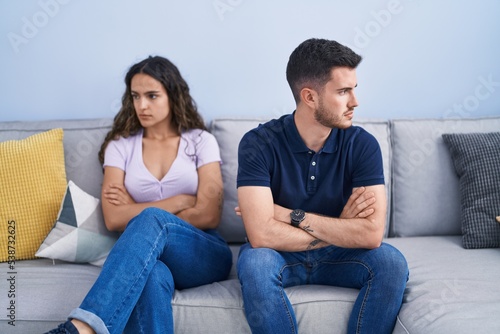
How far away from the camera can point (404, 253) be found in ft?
6.51

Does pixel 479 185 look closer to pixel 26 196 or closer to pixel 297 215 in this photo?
pixel 297 215

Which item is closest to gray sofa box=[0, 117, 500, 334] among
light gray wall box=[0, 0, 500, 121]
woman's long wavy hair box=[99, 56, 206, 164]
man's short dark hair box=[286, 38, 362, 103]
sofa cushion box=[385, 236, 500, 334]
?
sofa cushion box=[385, 236, 500, 334]

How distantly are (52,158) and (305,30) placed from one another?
1.22 meters

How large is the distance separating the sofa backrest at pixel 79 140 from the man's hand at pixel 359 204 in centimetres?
105

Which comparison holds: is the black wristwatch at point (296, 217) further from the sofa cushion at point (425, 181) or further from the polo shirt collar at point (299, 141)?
the sofa cushion at point (425, 181)

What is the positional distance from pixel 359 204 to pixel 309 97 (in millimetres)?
384

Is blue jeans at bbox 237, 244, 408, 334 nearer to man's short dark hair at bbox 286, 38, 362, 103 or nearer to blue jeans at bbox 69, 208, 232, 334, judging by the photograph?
blue jeans at bbox 69, 208, 232, 334

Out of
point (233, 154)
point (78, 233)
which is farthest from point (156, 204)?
point (233, 154)

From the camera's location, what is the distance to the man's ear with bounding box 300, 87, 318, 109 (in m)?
1.77

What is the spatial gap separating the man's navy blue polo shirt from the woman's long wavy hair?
1.58 ft

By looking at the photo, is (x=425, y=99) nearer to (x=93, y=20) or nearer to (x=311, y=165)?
(x=311, y=165)

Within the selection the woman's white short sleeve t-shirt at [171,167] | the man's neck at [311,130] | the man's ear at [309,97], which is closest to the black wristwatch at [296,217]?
the man's neck at [311,130]

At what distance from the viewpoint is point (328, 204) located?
180 centimetres

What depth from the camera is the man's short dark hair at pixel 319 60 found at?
5.63 ft
